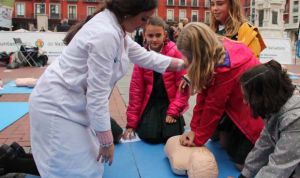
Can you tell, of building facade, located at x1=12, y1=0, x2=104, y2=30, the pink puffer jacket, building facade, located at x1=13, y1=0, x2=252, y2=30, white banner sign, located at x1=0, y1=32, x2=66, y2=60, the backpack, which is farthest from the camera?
building facade, located at x1=13, y1=0, x2=252, y2=30

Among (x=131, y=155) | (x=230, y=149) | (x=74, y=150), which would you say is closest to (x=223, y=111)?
(x=230, y=149)

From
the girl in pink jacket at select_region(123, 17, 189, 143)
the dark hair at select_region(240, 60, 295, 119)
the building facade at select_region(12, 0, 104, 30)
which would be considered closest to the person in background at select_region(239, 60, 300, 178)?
the dark hair at select_region(240, 60, 295, 119)

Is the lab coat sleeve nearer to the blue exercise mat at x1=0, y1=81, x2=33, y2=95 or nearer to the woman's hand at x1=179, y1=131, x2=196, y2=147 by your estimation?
the woman's hand at x1=179, y1=131, x2=196, y2=147

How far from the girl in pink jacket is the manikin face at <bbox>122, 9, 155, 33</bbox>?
1.53 metres

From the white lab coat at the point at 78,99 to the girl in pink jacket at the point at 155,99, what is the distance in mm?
1490

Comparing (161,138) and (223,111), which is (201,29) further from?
(161,138)

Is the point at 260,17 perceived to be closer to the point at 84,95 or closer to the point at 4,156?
the point at 4,156

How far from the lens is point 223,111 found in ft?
10.4

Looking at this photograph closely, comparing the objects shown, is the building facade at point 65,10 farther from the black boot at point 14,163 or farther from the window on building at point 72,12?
the black boot at point 14,163

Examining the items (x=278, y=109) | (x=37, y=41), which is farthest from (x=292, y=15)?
(x=278, y=109)

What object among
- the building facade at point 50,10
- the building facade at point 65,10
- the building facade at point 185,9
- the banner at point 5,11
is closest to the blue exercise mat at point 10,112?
the banner at point 5,11

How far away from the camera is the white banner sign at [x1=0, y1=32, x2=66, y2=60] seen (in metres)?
13.8

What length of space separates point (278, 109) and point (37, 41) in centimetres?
1271

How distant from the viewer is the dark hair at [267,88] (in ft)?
7.48
